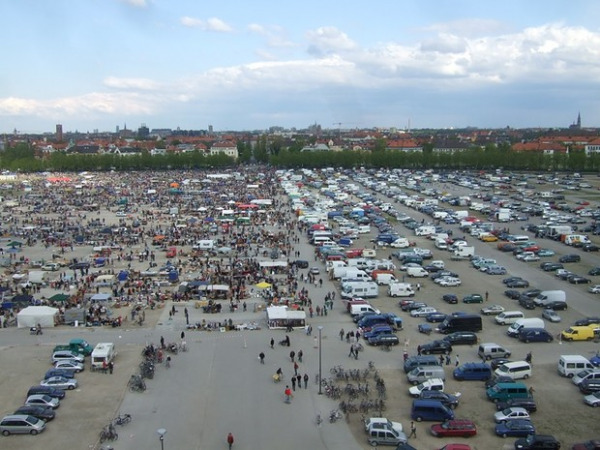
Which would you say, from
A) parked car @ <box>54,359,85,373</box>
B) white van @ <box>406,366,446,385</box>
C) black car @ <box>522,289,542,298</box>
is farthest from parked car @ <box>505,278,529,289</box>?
parked car @ <box>54,359,85,373</box>

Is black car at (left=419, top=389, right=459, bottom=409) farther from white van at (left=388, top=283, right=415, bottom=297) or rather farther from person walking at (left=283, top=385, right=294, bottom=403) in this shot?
white van at (left=388, top=283, right=415, bottom=297)

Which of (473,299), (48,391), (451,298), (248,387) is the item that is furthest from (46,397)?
(473,299)

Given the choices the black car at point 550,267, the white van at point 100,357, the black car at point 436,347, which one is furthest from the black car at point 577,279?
the white van at point 100,357

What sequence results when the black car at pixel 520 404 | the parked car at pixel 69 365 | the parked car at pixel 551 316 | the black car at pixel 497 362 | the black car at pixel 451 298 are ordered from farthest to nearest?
1. the black car at pixel 451 298
2. the parked car at pixel 551 316
3. the black car at pixel 497 362
4. the parked car at pixel 69 365
5. the black car at pixel 520 404

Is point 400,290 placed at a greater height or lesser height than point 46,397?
greater

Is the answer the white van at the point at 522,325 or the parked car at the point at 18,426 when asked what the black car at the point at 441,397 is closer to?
the white van at the point at 522,325

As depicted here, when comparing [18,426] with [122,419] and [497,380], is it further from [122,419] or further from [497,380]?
[497,380]
